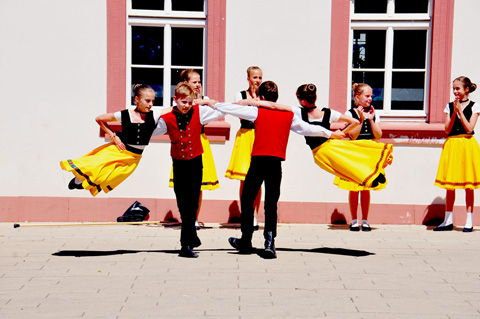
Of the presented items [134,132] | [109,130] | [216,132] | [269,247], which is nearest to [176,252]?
[269,247]

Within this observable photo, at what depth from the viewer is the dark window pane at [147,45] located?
11.0m

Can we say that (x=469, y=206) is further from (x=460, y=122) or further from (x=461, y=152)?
(x=460, y=122)

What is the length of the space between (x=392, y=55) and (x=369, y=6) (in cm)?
76

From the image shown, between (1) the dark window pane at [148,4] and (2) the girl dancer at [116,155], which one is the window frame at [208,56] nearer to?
(1) the dark window pane at [148,4]

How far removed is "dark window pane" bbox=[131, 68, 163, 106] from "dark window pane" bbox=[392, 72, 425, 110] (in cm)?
329

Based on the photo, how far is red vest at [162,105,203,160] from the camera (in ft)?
25.4

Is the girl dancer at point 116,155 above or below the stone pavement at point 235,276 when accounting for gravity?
above

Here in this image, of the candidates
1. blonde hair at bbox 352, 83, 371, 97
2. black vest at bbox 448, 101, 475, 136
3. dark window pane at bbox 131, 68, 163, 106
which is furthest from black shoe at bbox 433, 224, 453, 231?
dark window pane at bbox 131, 68, 163, 106

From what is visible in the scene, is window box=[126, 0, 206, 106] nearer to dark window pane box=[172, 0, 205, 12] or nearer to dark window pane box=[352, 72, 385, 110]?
dark window pane box=[172, 0, 205, 12]

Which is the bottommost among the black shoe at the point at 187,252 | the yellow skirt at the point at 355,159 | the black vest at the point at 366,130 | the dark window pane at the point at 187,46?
the black shoe at the point at 187,252

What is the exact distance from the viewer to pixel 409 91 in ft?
36.1

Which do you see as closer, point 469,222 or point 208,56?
point 469,222

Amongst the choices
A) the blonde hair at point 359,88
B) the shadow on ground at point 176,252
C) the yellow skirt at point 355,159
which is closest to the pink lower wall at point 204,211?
the blonde hair at point 359,88

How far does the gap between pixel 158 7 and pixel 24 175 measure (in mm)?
2994
